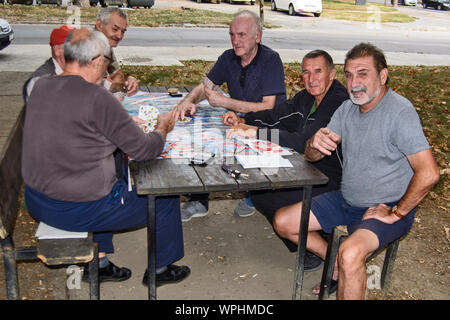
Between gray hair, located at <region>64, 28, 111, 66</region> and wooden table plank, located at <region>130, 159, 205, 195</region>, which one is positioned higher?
gray hair, located at <region>64, 28, 111, 66</region>

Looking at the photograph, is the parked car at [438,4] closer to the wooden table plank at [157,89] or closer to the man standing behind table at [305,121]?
the wooden table plank at [157,89]

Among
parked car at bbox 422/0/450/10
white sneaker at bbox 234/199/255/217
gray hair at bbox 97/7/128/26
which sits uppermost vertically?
parked car at bbox 422/0/450/10

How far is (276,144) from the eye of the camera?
346 centimetres

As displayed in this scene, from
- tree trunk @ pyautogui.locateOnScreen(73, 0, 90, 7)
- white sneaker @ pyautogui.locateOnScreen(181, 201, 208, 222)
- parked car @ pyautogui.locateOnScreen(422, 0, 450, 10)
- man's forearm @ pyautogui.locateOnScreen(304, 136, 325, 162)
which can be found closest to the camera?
man's forearm @ pyautogui.locateOnScreen(304, 136, 325, 162)

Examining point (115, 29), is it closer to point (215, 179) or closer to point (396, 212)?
point (215, 179)

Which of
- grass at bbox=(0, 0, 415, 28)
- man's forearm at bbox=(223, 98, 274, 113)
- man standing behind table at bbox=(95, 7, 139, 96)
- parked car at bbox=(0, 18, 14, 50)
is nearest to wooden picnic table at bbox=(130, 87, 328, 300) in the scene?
man's forearm at bbox=(223, 98, 274, 113)

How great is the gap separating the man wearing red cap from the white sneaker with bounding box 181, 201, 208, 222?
1.78m

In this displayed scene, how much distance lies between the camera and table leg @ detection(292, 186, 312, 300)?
10.2 ft

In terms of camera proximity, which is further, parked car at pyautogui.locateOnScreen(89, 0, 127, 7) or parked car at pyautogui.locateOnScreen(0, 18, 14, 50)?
parked car at pyautogui.locateOnScreen(89, 0, 127, 7)

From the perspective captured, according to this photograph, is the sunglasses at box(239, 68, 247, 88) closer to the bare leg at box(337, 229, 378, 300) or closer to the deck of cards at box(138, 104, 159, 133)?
the deck of cards at box(138, 104, 159, 133)

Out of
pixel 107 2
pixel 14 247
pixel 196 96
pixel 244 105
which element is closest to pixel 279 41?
pixel 107 2

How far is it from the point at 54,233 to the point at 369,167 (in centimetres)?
207
